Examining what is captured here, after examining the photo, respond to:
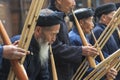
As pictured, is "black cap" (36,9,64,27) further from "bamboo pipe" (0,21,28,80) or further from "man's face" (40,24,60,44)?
"bamboo pipe" (0,21,28,80)

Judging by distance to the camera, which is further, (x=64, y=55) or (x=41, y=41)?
(x=64, y=55)

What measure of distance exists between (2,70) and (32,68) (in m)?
0.21

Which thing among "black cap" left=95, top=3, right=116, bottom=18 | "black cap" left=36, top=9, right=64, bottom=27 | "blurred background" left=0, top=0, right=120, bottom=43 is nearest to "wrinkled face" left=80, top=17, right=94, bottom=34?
"black cap" left=95, top=3, right=116, bottom=18

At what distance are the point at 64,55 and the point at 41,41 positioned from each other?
0.36 m

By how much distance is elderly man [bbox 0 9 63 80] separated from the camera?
2084 mm

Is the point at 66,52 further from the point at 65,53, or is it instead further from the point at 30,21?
the point at 30,21

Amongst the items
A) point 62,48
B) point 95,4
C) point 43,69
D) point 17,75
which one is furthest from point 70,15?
point 95,4

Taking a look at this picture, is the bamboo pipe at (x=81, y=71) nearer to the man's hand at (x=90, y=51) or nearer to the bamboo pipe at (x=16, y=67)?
the man's hand at (x=90, y=51)

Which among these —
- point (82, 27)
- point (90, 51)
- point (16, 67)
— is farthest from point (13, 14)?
point (16, 67)

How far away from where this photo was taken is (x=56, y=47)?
Result: 240 cm

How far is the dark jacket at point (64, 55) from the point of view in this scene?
243 cm

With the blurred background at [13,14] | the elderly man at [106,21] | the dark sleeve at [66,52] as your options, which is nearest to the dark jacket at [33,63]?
the dark sleeve at [66,52]

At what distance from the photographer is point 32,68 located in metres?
2.08

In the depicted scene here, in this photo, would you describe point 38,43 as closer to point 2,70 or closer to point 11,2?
point 2,70
